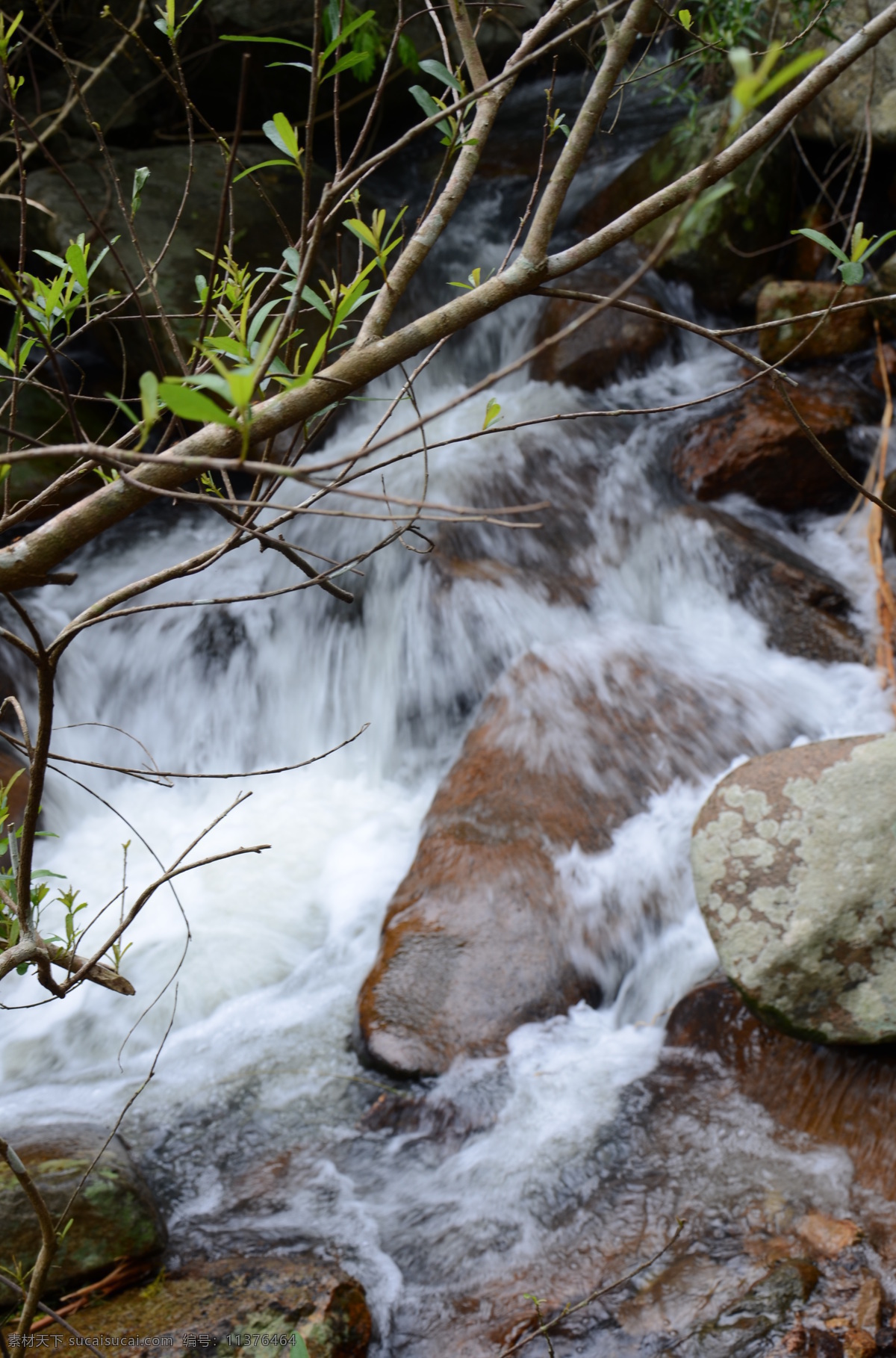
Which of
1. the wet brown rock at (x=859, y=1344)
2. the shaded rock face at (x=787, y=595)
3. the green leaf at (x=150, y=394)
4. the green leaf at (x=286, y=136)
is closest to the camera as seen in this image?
the green leaf at (x=150, y=394)

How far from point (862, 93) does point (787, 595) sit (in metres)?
3.91

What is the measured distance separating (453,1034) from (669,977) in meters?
0.88

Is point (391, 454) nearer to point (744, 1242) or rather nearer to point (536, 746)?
point (536, 746)

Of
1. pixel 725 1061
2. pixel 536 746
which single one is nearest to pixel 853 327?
pixel 536 746

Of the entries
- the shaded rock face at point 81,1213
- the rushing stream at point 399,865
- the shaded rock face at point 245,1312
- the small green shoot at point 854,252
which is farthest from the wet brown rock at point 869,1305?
the small green shoot at point 854,252

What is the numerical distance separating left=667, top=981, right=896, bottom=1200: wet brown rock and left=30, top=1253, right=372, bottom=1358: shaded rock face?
Answer: 1.38m

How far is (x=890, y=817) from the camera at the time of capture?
2.70 metres

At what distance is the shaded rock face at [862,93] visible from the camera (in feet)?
20.0

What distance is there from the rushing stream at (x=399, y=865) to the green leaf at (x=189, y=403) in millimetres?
680

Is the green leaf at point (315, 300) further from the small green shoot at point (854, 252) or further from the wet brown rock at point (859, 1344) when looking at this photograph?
the wet brown rock at point (859, 1344)

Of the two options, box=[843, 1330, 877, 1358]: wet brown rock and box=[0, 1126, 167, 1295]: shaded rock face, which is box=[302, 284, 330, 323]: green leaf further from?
box=[843, 1330, 877, 1358]: wet brown rock

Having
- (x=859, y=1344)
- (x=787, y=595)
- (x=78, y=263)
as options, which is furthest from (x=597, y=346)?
(x=859, y=1344)

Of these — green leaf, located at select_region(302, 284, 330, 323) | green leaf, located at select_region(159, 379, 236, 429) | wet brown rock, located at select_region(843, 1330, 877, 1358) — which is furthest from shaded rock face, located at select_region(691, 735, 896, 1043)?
green leaf, located at select_region(159, 379, 236, 429)

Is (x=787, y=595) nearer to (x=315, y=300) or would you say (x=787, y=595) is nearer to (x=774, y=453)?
(x=774, y=453)
